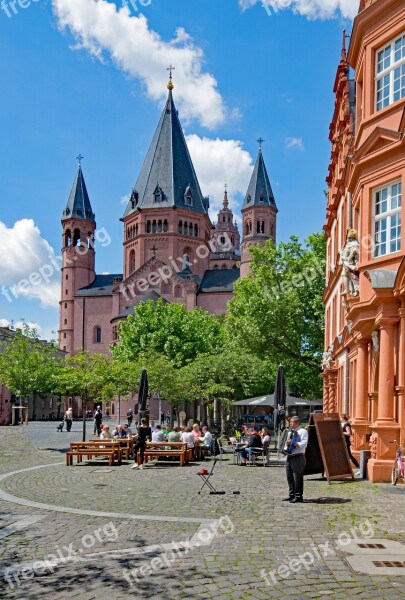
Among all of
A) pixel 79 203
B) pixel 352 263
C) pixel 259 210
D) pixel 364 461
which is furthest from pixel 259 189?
pixel 364 461

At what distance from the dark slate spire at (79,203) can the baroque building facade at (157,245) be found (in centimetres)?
16

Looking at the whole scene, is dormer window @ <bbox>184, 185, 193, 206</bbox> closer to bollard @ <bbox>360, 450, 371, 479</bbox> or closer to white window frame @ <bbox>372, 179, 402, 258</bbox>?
white window frame @ <bbox>372, 179, 402, 258</bbox>

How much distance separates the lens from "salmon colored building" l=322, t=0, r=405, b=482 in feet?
49.6

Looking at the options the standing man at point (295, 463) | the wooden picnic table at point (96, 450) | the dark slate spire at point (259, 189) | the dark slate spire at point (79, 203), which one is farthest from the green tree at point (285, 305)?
the dark slate spire at point (79, 203)

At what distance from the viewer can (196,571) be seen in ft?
23.9

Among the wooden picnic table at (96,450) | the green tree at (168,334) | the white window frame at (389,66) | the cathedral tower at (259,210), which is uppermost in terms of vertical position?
the cathedral tower at (259,210)

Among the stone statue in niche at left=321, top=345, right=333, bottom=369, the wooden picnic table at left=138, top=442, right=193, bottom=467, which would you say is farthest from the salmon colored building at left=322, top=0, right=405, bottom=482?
the stone statue in niche at left=321, top=345, right=333, bottom=369

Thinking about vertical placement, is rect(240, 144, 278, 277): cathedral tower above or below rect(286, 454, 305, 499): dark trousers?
above

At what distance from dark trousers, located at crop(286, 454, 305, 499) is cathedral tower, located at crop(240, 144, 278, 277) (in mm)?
90394

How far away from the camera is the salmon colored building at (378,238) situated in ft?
49.6

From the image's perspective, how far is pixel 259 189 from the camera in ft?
345

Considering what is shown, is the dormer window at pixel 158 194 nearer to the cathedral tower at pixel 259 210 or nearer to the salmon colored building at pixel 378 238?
the cathedral tower at pixel 259 210

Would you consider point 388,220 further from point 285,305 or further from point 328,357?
point 285,305

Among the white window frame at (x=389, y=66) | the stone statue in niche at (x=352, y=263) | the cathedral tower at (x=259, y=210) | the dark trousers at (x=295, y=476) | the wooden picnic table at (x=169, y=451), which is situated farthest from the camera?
the cathedral tower at (x=259, y=210)
